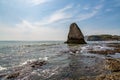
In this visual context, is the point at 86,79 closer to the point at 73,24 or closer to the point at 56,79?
the point at 56,79

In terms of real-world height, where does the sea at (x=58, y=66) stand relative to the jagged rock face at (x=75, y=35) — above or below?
below

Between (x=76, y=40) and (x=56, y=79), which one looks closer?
(x=56, y=79)

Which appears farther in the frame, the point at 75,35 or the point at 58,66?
the point at 75,35

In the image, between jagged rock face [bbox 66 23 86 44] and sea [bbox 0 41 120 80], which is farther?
jagged rock face [bbox 66 23 86 44]

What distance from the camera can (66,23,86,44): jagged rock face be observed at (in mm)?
69750

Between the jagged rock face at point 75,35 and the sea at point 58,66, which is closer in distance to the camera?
the sea at point 58,66

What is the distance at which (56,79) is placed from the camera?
34.1 feet

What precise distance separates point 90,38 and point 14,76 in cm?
18305

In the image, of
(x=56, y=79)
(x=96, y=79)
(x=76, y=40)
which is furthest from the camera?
(x=76, y=40)

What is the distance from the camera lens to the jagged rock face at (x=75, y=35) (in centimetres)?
6975

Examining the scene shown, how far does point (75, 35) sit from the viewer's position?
70.8 meters

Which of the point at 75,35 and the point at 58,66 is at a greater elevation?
the point at 75,35

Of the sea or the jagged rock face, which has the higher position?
the jagged rock face

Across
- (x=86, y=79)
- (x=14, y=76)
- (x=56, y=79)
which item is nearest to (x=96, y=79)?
(x=86, y=79)
